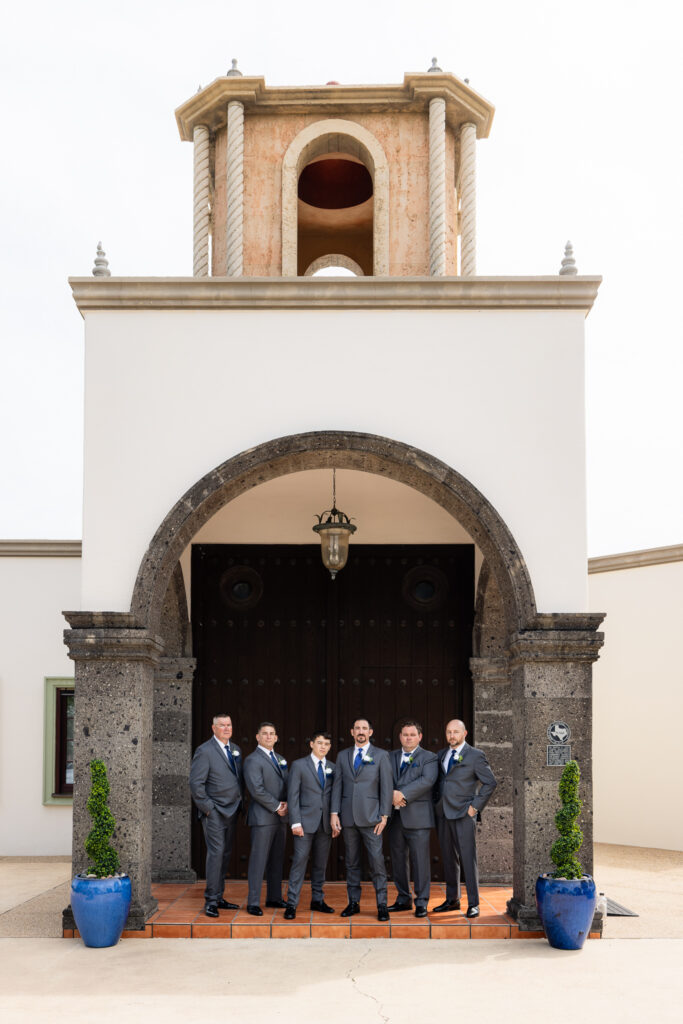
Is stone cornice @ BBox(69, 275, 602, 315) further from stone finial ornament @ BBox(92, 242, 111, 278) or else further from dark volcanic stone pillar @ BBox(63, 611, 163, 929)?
dark volcanic stone pillar @ BBox(63, 611, 163, 929)

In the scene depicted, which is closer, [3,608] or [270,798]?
[270,798]

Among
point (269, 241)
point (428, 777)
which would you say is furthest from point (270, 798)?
point (269, 241)

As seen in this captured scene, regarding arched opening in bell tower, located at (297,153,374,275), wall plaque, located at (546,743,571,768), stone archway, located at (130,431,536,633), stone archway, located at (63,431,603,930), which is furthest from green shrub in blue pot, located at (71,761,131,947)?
arched opening in bell tower, located at (297,153,374,275)

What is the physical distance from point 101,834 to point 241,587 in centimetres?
323

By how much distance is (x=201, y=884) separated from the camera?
30.1 ft

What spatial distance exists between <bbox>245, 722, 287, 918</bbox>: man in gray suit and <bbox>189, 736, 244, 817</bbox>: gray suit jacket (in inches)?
5.0

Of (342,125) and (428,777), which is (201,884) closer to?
(428,777)

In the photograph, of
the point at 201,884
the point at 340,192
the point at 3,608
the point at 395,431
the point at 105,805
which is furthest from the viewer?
the point at 3,608

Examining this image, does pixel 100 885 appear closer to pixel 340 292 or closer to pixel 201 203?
pixel 340 292

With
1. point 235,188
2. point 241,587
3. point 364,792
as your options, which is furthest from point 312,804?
point 235,188

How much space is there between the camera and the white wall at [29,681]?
11.2 m

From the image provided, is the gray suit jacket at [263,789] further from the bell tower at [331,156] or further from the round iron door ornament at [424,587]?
the bell tower at [331,156]

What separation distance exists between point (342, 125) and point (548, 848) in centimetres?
591

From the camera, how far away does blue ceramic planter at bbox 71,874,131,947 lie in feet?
22.7
